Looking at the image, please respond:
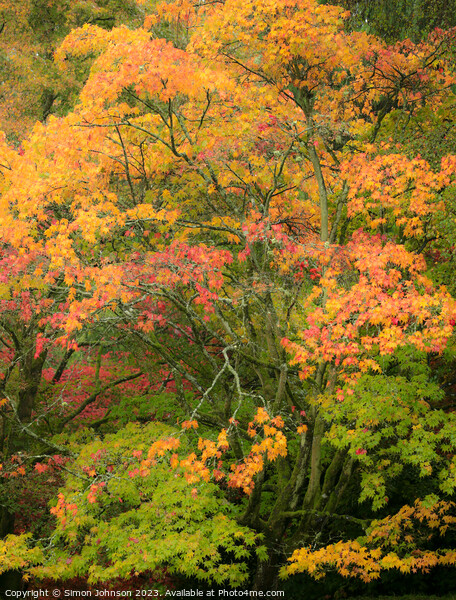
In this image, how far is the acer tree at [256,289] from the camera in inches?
341

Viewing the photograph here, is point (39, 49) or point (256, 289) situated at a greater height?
point (39, 49)

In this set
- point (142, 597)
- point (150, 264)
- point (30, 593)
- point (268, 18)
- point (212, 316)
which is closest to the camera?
point (150, 264)

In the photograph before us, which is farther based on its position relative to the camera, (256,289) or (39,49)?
(39,49)

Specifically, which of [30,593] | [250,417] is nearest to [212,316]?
[250,417]

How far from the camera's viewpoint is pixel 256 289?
31.3ft

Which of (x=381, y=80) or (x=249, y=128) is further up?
(x=381, y=80)

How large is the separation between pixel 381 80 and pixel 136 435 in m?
10.3

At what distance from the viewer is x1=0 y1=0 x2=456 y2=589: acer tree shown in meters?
8.66

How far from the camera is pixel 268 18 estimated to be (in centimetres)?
1048

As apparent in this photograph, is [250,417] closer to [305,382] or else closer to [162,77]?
[305,382]

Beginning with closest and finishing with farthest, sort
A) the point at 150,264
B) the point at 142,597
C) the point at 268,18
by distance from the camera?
the point at 150,264 < the point at 268,18 < the point at 142,597

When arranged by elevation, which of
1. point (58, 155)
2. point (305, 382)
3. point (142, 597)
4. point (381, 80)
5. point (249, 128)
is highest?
point (381, 80)

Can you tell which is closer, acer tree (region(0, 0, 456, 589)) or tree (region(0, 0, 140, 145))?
acer tree (region(0, 0, 456, 589))

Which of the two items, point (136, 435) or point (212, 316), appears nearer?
point (136, 435)
